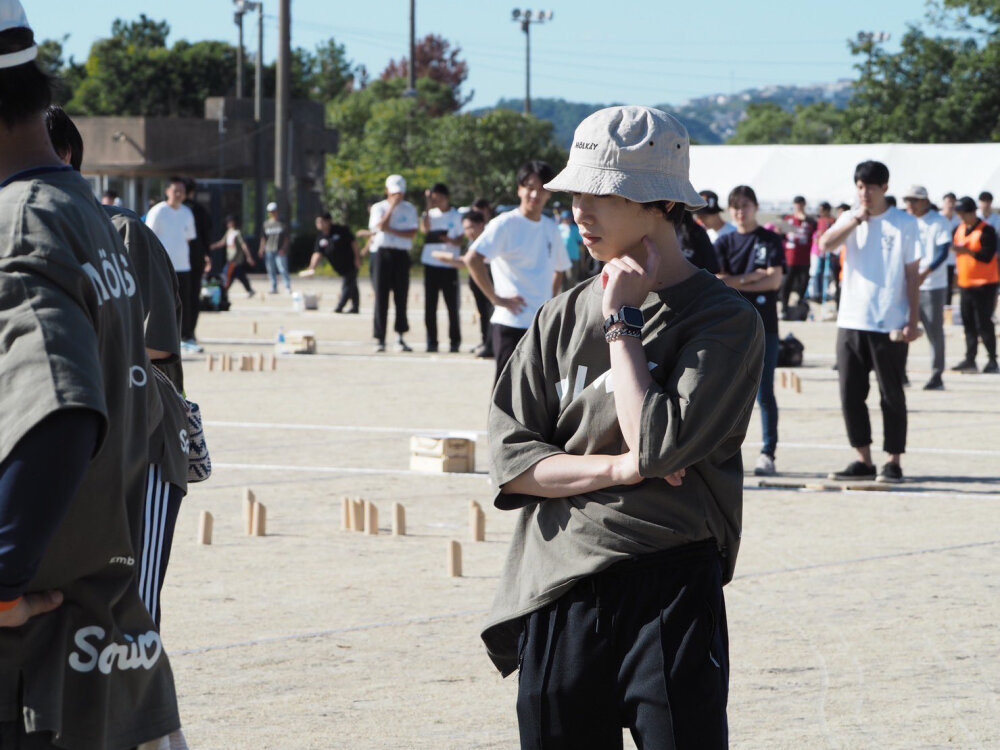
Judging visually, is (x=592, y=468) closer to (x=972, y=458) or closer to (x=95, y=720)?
(x=95, y=720)

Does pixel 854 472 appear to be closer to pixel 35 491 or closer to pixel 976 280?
pixel 976 280

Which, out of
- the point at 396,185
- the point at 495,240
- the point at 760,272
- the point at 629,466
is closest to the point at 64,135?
the point at 629,466

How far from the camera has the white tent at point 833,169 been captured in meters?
34.9

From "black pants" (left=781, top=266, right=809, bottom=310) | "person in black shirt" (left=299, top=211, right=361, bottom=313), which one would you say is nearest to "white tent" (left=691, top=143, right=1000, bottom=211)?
"black pants" (left=781, top=266, right=809, bottom=310)

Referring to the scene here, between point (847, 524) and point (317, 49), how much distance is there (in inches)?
4285

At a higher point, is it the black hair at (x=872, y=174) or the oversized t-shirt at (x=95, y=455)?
the black hair at (x=872, y=174)

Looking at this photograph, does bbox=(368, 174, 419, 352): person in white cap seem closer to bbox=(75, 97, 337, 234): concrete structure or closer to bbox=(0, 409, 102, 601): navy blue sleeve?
bbox=(0, 409, 102, 601): navy blue sleeve

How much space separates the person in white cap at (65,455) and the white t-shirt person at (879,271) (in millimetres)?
7907

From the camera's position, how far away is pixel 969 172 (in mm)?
34938

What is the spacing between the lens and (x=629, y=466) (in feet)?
10.4

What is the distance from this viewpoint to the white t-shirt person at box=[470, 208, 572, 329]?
408 inches

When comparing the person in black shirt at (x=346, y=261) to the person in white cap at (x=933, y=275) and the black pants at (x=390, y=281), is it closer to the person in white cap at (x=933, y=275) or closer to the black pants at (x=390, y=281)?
the black pants at (x=390, y=281)

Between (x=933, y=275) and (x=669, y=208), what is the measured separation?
13.9 meters

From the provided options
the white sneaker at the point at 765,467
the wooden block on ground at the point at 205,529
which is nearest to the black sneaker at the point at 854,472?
the white sneaker at the point at 765,467
